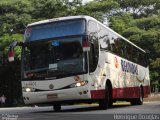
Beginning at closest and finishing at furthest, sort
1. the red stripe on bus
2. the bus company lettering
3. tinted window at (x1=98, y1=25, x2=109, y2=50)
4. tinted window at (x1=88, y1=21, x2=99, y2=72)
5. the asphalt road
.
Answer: the asphalt road, tinted window at (x1=88, y1=21, x2=99, y2=72), the red stripe on bus, tinted window at (x1=98, y1=25, x2=109, y2=50), the bus company lettering

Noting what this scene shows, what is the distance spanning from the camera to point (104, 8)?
171 feet

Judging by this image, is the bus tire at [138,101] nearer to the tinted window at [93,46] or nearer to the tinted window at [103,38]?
the tinted window at [103,38]

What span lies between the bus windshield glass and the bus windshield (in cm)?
25

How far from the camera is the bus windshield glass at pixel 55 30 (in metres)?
17.2

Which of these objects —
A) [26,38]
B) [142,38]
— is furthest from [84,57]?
[142,38]

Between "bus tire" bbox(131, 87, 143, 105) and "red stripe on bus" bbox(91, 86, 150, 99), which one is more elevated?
"red stripe on bus" bbox(91, 86, 150, 99)

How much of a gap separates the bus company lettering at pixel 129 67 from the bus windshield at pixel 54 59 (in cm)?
566

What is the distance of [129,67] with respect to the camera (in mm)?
23859

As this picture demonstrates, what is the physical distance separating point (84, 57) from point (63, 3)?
98.6 feet

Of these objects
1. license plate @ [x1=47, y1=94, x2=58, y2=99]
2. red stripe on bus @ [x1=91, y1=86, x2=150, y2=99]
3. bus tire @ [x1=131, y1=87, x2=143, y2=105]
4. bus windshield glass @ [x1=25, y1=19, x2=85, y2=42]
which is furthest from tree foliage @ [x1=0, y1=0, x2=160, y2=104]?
license plate @ [x1=47, y1=94, x2=58, y2=99]

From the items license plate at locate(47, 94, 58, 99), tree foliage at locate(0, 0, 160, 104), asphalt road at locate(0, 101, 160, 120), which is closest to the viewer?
asphalt road at locate(0, 101, 160, 120)

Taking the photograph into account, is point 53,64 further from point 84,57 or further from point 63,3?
point 63,3

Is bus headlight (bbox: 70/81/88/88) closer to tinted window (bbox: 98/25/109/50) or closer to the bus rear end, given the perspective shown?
the bus rear end

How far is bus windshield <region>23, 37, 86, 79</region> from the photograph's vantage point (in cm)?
1672
